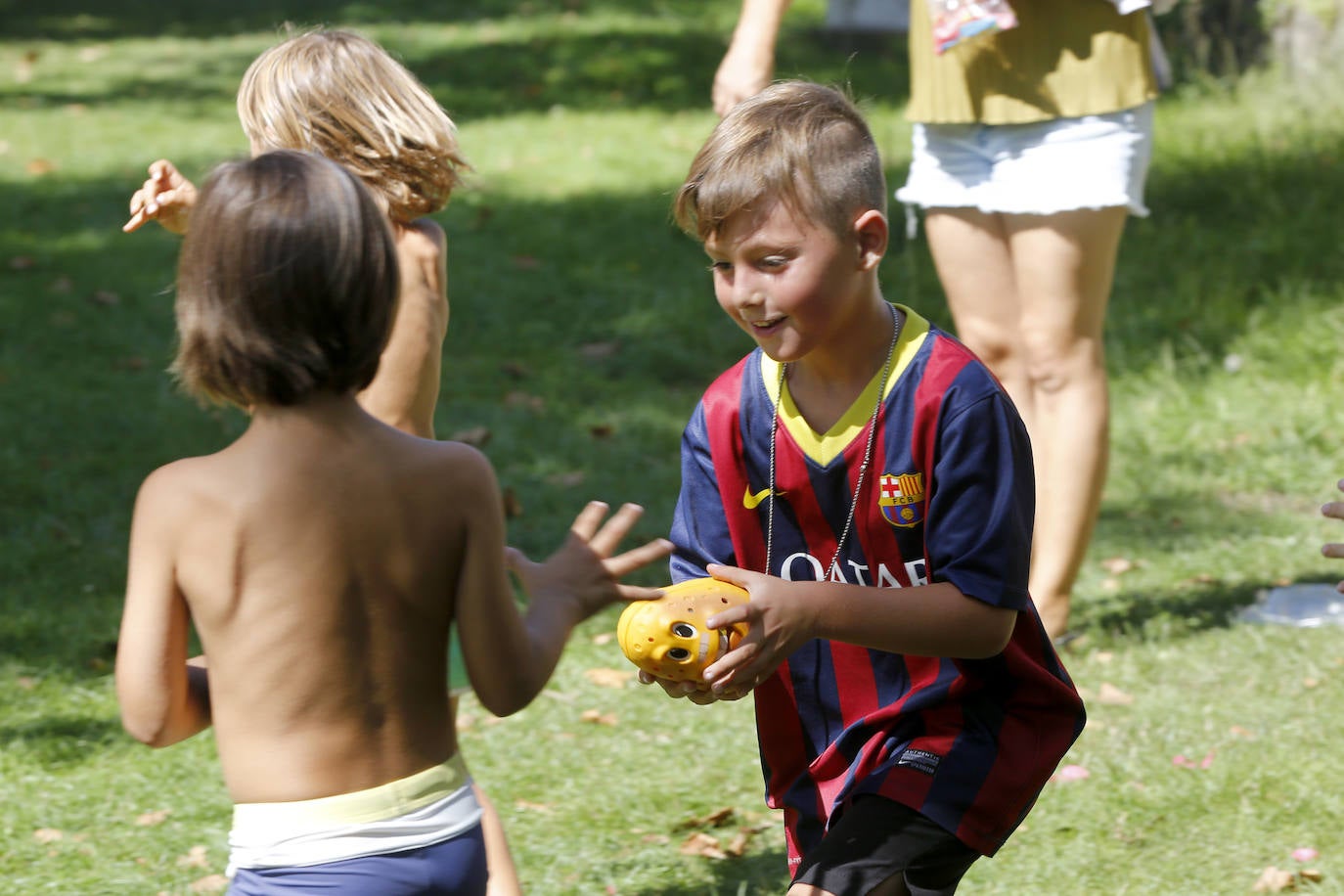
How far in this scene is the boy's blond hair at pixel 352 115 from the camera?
2.84 meters

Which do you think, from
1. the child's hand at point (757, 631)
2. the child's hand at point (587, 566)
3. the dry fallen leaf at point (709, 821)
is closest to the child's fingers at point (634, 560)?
the child's hand at point (587, 566)

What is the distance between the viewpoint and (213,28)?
1609cm

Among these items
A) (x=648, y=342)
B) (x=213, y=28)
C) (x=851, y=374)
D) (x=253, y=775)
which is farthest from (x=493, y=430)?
(x=213, y=28)

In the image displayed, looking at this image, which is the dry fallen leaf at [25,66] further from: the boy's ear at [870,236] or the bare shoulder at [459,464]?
the bare shoulder at [459,464]

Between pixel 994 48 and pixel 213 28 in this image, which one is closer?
pixel 994 48

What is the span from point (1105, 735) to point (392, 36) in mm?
12309

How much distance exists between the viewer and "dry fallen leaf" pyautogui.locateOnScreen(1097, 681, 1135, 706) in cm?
420

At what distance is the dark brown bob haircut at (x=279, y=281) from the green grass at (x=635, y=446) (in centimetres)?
72

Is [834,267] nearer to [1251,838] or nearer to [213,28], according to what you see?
[1251,838]

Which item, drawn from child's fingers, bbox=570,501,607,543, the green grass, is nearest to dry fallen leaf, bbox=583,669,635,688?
the green grass

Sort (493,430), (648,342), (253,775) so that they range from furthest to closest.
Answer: (648,342) → (493,430) → (253,775)

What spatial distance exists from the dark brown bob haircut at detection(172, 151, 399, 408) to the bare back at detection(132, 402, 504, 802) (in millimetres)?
71

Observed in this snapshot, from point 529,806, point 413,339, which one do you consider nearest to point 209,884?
point 529,806

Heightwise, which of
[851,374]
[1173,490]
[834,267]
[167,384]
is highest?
[834,267]
